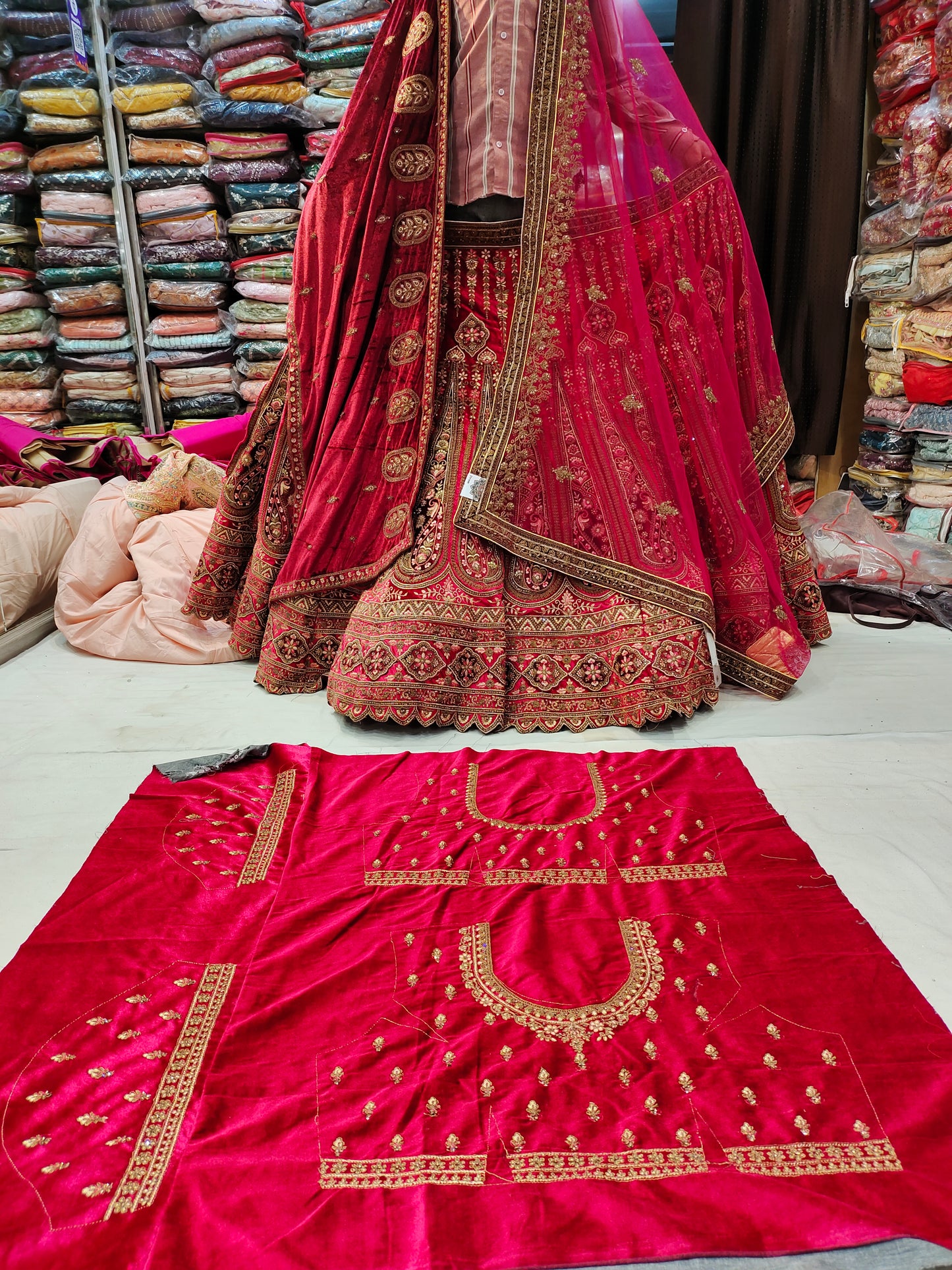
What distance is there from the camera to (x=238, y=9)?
3787 mm

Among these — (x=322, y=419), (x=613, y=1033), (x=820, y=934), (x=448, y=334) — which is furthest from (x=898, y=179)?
(x=613, y=1033)

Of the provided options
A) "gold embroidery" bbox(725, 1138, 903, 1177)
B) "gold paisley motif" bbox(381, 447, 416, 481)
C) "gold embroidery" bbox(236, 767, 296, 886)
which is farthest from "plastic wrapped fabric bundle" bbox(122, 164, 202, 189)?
"gold embroidery" bbox(725, 1138, 903, 1177)

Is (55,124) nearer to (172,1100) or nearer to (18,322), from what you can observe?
(18,322)

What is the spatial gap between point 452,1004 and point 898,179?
3.42 meters

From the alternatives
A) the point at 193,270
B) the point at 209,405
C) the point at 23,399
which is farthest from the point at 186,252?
the point at 23,399

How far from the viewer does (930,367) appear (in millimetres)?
3252

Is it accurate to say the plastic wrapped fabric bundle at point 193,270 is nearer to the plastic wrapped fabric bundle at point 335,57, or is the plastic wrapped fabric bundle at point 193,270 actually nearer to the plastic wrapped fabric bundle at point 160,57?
the plastic wrapped fabric bundle at point 160,57

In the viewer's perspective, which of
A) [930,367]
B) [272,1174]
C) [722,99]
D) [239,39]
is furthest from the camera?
[239,39]

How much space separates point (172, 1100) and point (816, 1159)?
2.24 ft

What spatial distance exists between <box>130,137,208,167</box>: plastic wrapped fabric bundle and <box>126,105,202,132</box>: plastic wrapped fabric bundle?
0.06 meters

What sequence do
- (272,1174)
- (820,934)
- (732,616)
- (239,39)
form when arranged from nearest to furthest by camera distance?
(272,1174)
(820,934)
(732,616)
(239,39)

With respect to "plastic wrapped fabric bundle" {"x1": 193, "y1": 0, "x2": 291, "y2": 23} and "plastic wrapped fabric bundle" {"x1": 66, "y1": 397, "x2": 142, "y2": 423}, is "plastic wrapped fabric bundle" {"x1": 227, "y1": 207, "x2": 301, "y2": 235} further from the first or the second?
"plastic wrapped fabric bundle" {"x1": 66, "y1": 397, "x2": 142, "y2": 423}

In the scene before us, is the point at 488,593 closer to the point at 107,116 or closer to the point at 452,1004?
the point at 452,1004

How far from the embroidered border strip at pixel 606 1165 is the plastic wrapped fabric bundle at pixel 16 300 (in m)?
4.33
